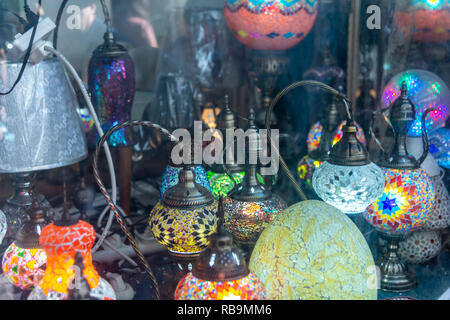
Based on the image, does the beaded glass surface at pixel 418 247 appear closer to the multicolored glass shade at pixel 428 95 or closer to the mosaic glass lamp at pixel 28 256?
the multicolored glass shade at pixel 428 95

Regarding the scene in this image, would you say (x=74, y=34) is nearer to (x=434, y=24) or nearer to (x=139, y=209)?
(x=139, y=209)

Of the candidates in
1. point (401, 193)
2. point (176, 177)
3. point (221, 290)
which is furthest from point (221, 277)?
point (401, 193)

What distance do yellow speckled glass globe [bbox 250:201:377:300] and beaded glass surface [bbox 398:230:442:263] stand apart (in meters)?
0.50

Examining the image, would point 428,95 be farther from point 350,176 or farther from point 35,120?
point 35,120

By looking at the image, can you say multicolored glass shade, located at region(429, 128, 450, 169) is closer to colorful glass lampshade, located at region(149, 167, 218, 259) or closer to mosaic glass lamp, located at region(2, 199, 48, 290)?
colorful glass lampshade, located at region(149, 167, 218, 259)

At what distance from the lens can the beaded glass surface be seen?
1544mm

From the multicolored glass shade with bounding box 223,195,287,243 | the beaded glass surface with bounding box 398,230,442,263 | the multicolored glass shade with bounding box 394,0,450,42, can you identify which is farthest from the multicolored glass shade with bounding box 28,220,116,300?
the multicolored glass shade with bounding box 394,0,450,42

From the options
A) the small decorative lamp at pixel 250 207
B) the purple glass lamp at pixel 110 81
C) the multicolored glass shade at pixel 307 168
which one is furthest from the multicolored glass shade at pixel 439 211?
the purple glass lamp at pixel 110 81

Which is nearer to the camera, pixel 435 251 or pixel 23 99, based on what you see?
pixel 23 99

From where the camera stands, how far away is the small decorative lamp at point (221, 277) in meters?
0.95

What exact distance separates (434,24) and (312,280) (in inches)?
42.9

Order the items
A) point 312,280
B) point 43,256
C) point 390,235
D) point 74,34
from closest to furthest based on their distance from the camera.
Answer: point 312,280, point 43,256, point 390,235, point 74,34

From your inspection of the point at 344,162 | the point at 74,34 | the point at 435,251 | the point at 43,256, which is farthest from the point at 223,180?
the point at 74,34

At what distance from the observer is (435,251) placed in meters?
1.58
